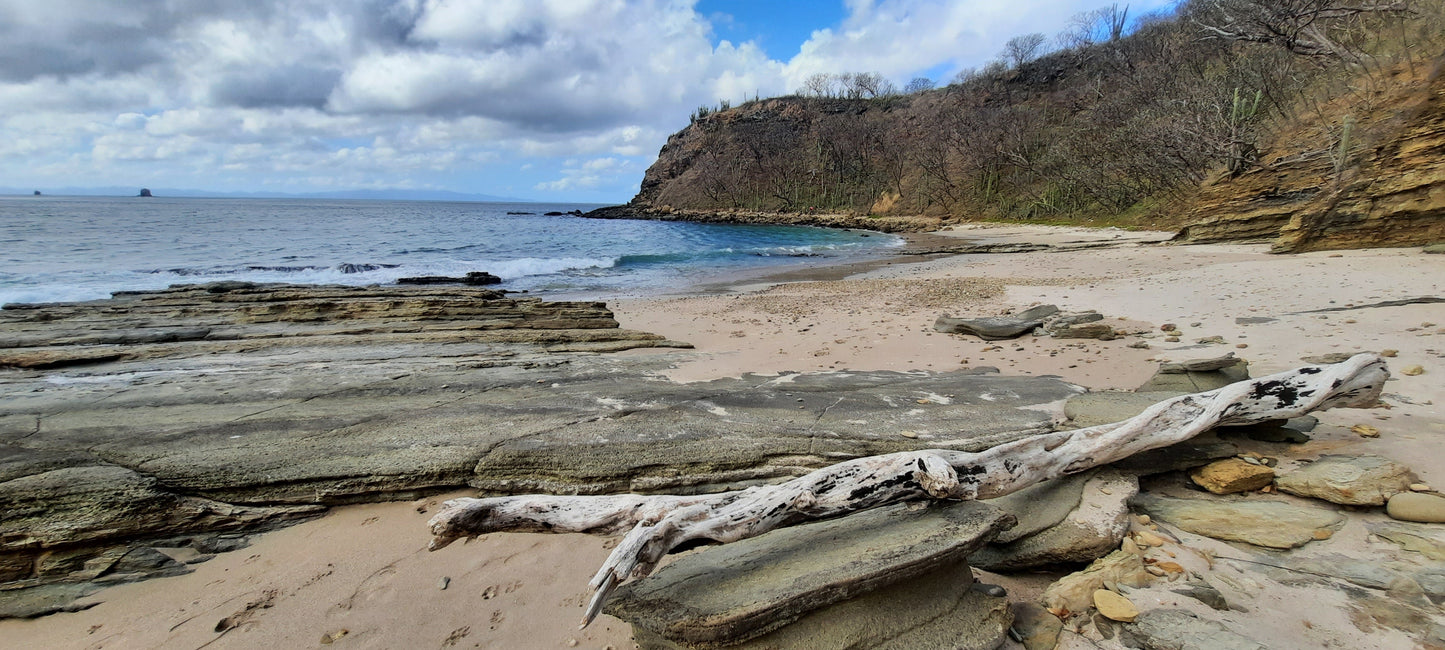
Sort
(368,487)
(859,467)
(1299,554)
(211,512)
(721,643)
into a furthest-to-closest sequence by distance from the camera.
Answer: (368,487)
(211,512)
(859,467)
(1299,554)
(721,643)

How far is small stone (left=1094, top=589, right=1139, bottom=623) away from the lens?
212 centimetres

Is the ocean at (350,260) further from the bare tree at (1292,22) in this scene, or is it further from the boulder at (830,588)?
the boulder at (830,588)

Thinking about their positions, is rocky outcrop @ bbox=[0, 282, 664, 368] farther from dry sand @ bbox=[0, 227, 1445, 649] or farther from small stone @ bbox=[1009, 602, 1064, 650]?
small stone @ bbox=[1009, 602, 1064, 650]

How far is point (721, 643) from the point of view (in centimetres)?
197

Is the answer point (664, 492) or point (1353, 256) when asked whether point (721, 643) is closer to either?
point (664, 492)

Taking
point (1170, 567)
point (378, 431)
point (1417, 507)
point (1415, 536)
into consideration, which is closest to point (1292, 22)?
point (1417, 507)

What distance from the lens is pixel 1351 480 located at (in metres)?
2.65

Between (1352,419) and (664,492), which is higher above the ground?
(1352,419)

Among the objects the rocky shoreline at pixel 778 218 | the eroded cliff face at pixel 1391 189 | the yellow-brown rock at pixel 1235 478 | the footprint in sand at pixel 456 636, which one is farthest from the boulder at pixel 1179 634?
the rocky shoreline at pixel 778 218

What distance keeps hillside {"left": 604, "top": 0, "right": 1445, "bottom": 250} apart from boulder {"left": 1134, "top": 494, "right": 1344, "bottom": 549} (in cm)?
1091

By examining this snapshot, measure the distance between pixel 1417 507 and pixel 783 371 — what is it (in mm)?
4163

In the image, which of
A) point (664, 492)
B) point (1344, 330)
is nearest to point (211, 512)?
point (664, 492)

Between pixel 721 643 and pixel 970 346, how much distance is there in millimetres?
5532

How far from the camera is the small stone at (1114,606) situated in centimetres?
212
